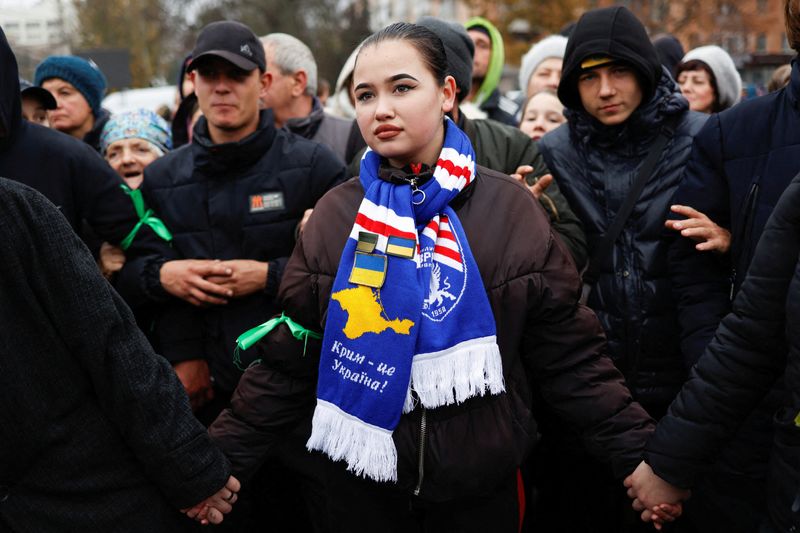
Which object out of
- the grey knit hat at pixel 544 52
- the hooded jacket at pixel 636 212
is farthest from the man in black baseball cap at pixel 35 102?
the grey knit hat at pixel 544 52

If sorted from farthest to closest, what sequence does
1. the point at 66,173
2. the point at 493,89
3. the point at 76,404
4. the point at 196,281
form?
the point at 493,89
the point at 196,281
the point at 66,173
the point at 76,404

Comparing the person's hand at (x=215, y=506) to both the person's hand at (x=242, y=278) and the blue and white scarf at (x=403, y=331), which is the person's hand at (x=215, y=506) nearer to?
the blue and white scarf at (x=403, y=331)

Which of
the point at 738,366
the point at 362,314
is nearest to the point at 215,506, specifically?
the point at 362,314

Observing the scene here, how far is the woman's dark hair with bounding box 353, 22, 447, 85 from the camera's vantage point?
7.81 feet

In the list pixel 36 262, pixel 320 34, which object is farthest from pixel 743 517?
pixel 320 34

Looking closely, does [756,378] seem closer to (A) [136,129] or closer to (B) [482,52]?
(A) [136,129]

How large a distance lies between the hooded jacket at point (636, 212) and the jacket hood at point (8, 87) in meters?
2.20

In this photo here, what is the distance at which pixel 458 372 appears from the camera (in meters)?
2.26

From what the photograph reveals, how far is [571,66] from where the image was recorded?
3.34 m

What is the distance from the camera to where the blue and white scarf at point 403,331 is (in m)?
2.27

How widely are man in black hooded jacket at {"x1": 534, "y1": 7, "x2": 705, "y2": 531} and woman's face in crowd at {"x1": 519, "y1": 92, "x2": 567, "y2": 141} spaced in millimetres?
1181

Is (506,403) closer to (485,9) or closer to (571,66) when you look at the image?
(571,66)

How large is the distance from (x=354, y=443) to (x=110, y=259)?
1.69 m

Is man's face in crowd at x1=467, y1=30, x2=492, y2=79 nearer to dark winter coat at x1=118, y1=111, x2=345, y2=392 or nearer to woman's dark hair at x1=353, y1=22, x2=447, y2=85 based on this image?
dark winter coat at x1=118, y1=111, x2=345, y2=392
